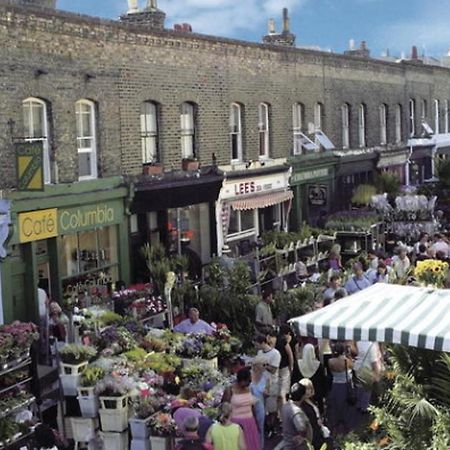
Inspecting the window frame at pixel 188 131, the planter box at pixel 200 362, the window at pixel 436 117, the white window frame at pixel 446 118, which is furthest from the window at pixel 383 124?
the planter box at pixel 200 362

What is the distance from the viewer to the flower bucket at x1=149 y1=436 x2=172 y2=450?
33.6ft

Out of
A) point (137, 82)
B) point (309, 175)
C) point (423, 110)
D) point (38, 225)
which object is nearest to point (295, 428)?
point (38, 225)

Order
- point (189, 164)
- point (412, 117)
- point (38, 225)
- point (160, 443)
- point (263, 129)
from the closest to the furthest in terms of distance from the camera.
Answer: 1. point (160, 443)
2. point (38, 225)
3. point (189, 164)
4. point (263, 129)
5. point (412, 117)

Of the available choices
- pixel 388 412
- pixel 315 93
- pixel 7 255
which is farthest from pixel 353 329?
pixel 315 93

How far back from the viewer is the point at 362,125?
3195 centimetres

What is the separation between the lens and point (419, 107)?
3897 cm

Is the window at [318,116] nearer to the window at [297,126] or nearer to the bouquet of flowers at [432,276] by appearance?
the window at [297,126]

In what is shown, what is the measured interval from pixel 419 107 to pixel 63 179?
85.4 feet

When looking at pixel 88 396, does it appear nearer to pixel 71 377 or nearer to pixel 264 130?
pixel 71 377

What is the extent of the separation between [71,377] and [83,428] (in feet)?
2.46

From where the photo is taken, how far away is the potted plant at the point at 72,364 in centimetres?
1144

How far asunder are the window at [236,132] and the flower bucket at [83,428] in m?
12.8

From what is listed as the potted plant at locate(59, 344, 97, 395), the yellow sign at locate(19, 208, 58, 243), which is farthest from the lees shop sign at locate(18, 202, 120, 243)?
the potted plant at locate(59, 344, 97, 395)

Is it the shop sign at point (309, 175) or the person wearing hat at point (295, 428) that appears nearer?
the person wearing hat at point (295, 428)
